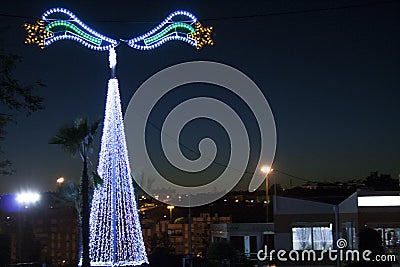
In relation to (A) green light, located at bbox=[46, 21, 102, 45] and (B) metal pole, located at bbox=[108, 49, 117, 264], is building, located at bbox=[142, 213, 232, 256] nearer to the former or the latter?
(B) metal pole, located at bbox=[108, 49, 117, 264]

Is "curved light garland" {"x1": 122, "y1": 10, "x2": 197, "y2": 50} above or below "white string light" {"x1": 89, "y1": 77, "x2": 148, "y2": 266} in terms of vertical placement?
above

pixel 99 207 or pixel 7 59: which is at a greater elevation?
pixel 7 59

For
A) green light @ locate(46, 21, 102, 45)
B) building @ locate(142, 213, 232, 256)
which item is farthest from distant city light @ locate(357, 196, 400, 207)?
building @ locate(142, 213, 232, 256)

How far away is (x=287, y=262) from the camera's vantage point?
1159 inches

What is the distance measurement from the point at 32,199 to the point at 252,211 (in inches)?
1122

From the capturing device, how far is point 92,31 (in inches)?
770

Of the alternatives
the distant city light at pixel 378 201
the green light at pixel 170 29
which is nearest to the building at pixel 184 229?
the distant city light at pixel 378 201

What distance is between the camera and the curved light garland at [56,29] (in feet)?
59.4

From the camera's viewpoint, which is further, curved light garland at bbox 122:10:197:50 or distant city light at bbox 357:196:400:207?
distant city light at bbox 357:196:400:207

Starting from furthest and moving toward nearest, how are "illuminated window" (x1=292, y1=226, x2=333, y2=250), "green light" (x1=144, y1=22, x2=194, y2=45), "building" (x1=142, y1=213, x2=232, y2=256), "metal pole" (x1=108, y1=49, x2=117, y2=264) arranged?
1. "building" (x1=142, y1=213, x2=232, y2=256)
2. "illuminated window" (x1=292, y1=226, x2=333, y2=250)
3. "metal pole" (x1=108, y1=49, x2=117, y2=264)
4. "green light" (x1=144, y1=22, x2=194, y2=45)

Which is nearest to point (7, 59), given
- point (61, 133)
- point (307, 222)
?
point (61, 133)

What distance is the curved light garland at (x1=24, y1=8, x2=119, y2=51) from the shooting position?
18.1 meters

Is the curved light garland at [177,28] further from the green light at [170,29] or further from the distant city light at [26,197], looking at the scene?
the distant city light at [26,197]

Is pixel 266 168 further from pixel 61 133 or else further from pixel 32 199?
pixel 61 133
